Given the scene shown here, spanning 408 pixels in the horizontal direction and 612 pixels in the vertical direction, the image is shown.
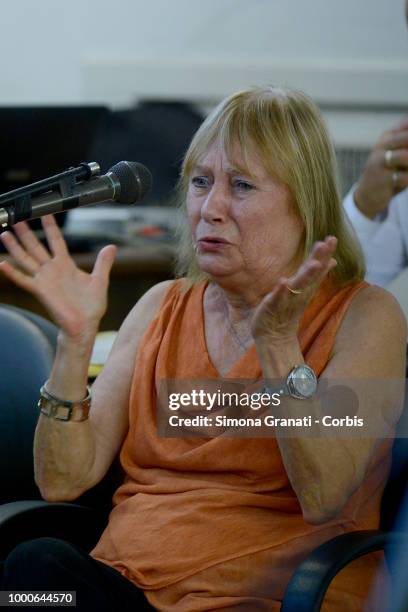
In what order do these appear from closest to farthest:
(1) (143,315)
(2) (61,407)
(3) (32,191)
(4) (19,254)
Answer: (3) (32,191)
(4) (19,254)
(2) (61,407)
(1) (143,315)

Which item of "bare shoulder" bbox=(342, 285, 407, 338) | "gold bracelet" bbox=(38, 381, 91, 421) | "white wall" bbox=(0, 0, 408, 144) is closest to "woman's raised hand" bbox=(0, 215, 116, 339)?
"gold bracelet" bbox=(38, 381, 91, 421)

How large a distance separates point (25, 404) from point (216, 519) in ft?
1.44

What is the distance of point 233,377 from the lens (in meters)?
1.41

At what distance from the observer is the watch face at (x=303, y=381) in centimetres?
121

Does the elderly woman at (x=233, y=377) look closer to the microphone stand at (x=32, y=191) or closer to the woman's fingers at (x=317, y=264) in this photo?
the woman's fingers at (x=317, y=264)

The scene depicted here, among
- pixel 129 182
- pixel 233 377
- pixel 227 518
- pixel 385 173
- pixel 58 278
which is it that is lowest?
pixel 227 518

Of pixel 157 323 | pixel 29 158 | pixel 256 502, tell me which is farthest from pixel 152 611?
pixel 29 158

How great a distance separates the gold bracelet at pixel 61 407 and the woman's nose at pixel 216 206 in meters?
0.29

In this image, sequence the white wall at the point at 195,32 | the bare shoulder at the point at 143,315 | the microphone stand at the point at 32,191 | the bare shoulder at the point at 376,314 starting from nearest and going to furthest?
the microphone stand at the point at 32,191
the bare shoulder at the point at 376,314
the bare shoulder at the point at 143,315
the white wall at the point at 195,32

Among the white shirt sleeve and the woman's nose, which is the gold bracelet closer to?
the woman's nose

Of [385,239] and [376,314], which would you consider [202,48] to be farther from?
[376,314]

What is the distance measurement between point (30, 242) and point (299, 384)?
14.0 inches

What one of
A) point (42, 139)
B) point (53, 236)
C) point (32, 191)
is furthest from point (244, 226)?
point (42, 139)

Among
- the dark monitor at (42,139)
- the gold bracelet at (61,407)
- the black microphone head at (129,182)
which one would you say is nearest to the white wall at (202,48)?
the dark monitor at (42,139)
